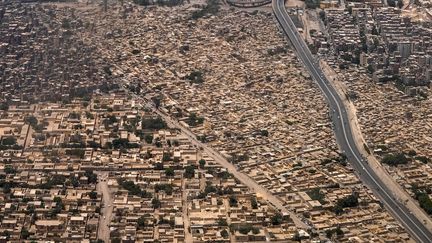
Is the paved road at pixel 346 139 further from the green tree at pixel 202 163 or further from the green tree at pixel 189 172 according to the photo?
the green tree at pixel 189 172

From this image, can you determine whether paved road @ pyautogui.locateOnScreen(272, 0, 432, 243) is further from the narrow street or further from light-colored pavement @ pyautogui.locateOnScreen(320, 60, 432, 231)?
the narrow street

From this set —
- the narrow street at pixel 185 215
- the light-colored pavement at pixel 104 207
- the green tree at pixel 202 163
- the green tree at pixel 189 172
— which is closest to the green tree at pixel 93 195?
the light-colored pavement at pixel 104 207

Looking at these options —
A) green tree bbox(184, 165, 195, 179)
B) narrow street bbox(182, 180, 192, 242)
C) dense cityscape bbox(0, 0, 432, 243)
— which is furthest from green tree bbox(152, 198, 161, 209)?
green tree bbox(184, 165, 195, 179)

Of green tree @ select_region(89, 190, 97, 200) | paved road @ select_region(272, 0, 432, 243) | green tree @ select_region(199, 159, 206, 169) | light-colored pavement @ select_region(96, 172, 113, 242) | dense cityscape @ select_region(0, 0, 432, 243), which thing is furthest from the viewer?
green tree @ select_region(199, 159, 206, 169)

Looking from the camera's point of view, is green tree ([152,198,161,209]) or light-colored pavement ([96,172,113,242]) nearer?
light-colored pavement ([96,172,113,242])

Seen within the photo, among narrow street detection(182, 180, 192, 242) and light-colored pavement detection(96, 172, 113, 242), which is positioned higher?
narrow street detection(182, 180, 192, 242)
